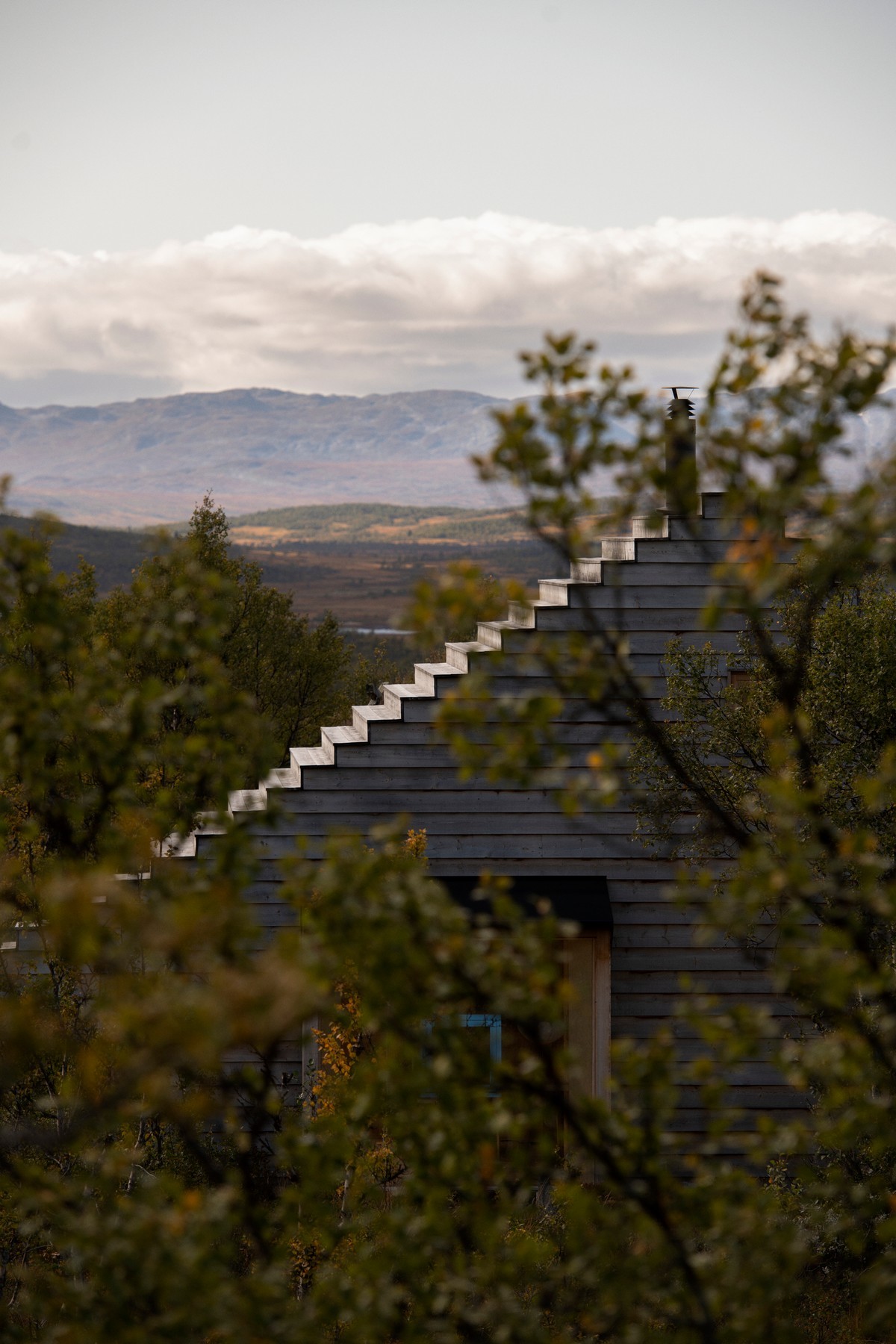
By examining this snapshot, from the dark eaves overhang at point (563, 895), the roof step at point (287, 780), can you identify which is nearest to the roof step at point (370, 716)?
the roof step at point (287, 780)

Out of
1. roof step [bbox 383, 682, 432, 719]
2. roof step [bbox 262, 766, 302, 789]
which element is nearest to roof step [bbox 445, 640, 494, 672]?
roof step [bbox 383, 682, 432, 719]

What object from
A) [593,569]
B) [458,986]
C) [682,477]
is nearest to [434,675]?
[593,569]

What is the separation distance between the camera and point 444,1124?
10.1 feet

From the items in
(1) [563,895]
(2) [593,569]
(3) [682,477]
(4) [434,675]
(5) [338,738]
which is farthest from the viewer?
(2) [593,569]

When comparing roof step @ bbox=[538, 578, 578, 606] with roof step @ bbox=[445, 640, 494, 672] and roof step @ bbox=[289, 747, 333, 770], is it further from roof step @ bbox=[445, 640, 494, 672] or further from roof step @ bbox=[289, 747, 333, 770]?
roof step @ bbox=[289, 747, 333, 770]

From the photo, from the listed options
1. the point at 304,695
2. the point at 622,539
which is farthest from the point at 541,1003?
the point at 304,695

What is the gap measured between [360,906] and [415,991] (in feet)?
0.95

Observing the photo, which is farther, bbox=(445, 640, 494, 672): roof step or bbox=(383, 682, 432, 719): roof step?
bbox=(383, 682, 432, 719): roof step

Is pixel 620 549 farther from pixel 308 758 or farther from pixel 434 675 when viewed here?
pixel 308 758

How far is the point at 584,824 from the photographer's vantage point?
960cm

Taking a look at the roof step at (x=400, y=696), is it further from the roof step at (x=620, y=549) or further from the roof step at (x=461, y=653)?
the roof step at (x=620, y=549)

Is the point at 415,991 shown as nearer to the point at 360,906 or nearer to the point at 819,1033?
the point at 360,906

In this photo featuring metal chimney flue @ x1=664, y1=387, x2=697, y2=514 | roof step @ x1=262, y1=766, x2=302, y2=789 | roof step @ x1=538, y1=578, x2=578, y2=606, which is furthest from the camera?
roof step @ x1=262, y1=766, x2=302, y2=789

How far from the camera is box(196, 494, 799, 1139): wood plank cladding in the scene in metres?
9.44
